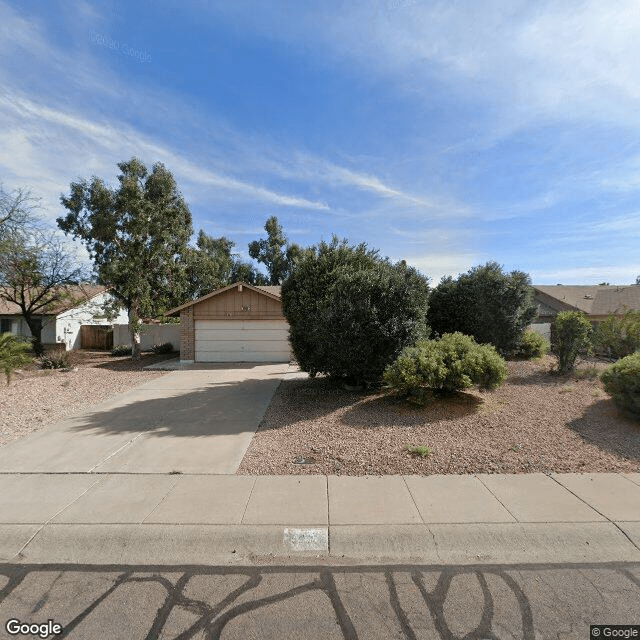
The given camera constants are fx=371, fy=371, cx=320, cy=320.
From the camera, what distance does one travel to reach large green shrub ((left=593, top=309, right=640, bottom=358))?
9.37 m

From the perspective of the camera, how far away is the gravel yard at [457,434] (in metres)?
4.60

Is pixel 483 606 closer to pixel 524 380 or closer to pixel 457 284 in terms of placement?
pixel 524 380

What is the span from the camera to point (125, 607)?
97.3 inches

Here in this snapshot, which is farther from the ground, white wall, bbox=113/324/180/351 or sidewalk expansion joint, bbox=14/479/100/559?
white wall, bbox=113/324/180/351

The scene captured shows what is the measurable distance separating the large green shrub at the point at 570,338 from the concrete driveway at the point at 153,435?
22.2 feet

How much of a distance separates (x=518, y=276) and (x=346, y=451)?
784cm

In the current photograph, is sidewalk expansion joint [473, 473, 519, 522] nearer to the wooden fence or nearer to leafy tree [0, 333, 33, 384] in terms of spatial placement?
leafy tree [0, 333, 33, 384]

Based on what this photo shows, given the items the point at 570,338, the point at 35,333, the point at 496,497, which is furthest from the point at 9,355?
the point at 570,338

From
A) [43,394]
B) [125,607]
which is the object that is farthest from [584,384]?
[43,394]

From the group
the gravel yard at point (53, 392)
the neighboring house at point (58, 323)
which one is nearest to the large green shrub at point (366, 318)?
the gravel yard at point (53, 392)

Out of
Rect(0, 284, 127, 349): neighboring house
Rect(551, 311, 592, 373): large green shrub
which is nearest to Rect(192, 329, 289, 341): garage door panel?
Rect(0, 284, 127, 349): neighboring house

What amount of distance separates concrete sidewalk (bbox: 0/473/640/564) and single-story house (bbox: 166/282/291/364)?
447 inches

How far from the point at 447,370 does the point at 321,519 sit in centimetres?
371

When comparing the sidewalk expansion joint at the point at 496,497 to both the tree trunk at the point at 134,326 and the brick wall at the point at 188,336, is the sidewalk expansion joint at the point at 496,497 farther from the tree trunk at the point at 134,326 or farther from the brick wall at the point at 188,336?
the tree trunk at the point at 134,326
